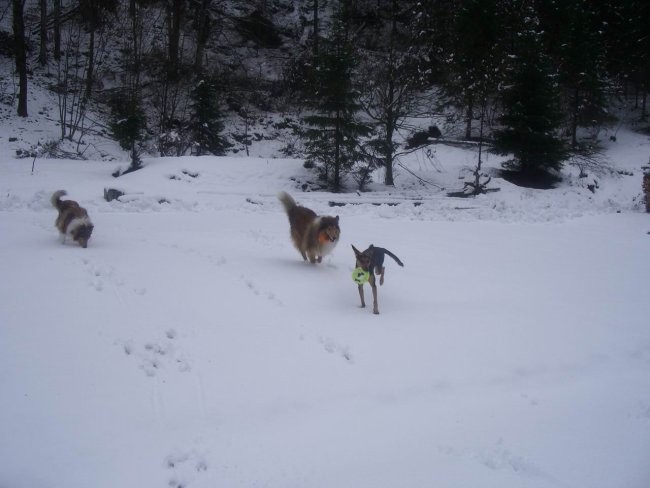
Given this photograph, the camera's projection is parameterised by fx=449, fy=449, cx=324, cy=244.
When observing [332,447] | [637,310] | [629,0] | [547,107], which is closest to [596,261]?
[637,310]

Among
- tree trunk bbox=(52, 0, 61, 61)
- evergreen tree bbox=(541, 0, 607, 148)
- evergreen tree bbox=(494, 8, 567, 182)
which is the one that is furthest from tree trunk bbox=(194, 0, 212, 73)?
evergreen tree bbox=(541, 0, 607, 148)

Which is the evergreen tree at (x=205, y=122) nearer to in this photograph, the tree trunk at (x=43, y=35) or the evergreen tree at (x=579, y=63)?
the tree trunk at (x=43, y=35)

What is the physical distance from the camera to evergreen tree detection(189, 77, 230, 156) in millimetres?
23141

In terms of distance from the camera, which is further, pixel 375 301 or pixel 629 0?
pixel 629 0

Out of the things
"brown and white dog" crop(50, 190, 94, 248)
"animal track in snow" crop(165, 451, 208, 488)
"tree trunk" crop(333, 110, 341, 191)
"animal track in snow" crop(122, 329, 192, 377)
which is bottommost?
"animal track in snow" crop(165, 451, 208, 488)

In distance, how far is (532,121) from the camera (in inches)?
852

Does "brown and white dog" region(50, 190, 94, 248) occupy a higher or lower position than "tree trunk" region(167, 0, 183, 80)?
lower

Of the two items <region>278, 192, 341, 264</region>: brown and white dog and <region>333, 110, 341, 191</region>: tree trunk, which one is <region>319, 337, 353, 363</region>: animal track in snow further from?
<region>333, 110, 341, 191</region>: tree trunk

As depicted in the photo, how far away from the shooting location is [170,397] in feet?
13.4

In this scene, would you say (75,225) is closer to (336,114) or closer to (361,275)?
(361,275)

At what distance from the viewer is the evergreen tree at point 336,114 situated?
63.5 feet

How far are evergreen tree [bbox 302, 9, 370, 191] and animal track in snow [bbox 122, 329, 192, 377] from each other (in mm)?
15647

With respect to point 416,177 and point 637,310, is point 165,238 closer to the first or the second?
point 637,310

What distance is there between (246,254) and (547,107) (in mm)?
19107
